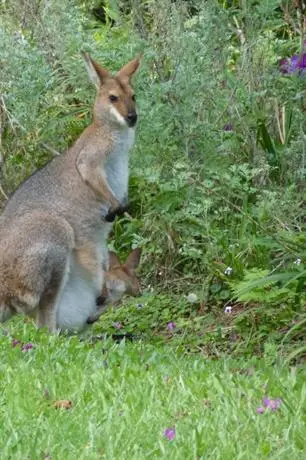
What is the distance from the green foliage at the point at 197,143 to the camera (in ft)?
29.2

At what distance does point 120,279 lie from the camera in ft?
29.2

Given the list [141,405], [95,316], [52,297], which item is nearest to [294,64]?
[95,316]

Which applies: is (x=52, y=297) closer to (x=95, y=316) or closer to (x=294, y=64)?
(x=95, y=316)

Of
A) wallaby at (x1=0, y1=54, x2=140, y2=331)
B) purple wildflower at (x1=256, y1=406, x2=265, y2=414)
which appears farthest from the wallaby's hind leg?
purple wildflower at (x1=256, y1=406, x2=265, y2=414)

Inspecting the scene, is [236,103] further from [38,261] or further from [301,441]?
[301,441]

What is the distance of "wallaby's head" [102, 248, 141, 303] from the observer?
8.80m

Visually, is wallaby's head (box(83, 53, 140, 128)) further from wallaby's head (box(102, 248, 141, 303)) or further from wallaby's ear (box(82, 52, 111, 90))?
wallaby's head (box(102, 248, 141, 303))

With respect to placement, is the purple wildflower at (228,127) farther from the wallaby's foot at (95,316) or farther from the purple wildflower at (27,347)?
the purple wildflower at (27,347)

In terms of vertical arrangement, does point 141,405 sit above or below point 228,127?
above

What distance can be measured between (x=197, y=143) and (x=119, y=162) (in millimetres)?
1000

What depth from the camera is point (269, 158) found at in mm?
9734

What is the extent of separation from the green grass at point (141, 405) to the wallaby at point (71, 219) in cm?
76

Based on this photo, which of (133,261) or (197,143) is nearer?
(133,261)

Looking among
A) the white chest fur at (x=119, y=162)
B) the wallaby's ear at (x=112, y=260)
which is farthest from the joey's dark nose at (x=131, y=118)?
the wallaby's ear at (x=112, y=260)
